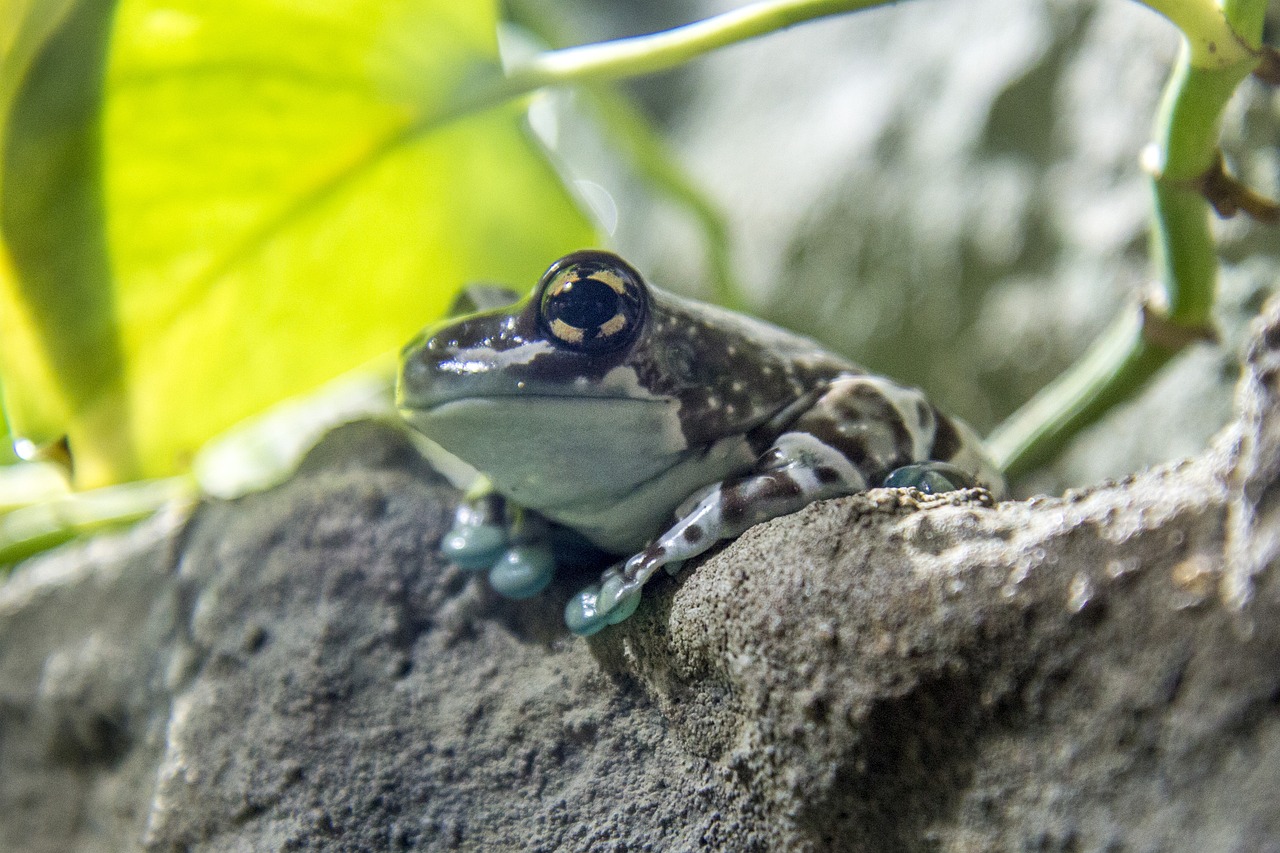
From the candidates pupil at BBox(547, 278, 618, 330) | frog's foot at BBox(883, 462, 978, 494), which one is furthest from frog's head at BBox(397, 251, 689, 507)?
frog's foot at BBox(883, 462, 978, 494)

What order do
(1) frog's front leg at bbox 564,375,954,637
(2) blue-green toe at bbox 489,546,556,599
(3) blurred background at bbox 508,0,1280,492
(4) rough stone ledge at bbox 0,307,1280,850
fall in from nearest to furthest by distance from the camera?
1. (4) rough stone ledge at bbox 0,307,1280,850
2. (1) frog's front leg at bbox 564,375,954,637
3. (2) blue-green toe at bbox 489,546,556,599
4. (3) blurred background at bbox 508,0,1280,492

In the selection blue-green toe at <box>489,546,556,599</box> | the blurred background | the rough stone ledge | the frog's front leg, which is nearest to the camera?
the rough stone ledge

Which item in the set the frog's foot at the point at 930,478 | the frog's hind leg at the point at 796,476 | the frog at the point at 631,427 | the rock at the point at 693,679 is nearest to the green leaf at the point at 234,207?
the rock at the point at 693,679

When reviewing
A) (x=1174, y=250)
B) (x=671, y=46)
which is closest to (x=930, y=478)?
(x=1174, y=250)

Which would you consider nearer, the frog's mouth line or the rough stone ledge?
the rough stone ledge

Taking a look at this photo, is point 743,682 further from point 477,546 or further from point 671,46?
point 671,46

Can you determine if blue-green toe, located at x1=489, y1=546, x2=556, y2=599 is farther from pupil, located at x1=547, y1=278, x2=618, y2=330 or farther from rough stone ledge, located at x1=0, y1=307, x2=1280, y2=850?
pupil, located at x1=547, y1=278, x2=618, y2=330
